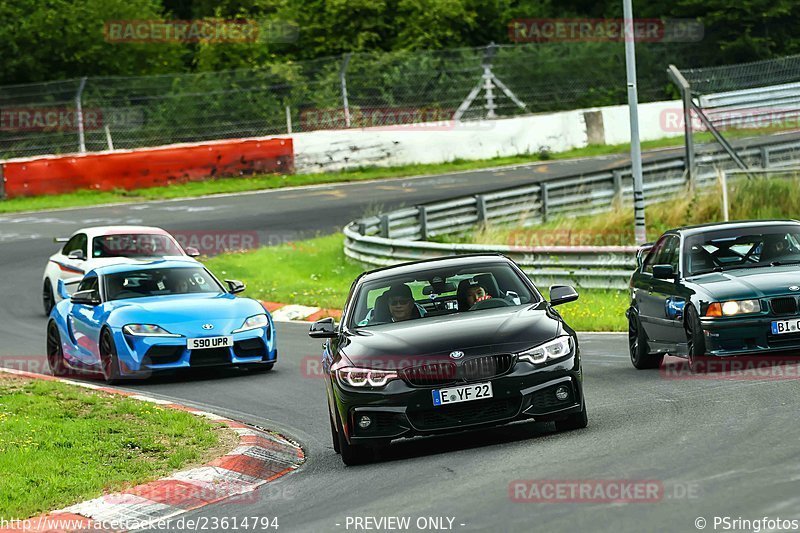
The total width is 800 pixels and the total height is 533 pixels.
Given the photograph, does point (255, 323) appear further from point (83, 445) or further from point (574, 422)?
point (574, 422)

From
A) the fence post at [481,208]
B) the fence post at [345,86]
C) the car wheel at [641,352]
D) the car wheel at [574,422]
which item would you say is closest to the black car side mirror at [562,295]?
the car wheel at [574,422]

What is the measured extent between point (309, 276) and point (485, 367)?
17.4 metres

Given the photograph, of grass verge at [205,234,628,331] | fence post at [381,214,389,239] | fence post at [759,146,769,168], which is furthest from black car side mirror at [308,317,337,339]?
A: fence post at [759,146,769,168]

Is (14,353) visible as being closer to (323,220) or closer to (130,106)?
(323,220)

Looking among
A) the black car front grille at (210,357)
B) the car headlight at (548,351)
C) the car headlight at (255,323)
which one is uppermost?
the car headlight at (548,351)

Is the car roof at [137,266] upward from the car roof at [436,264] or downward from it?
downward

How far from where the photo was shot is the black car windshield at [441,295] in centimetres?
1084

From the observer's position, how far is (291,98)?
39250 millimetres

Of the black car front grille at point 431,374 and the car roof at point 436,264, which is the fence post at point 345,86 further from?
the black car front grille at point 431,374

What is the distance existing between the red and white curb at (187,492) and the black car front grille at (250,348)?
449cm

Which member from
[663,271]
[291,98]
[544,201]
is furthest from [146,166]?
[663,271]

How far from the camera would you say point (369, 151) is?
3975 cm

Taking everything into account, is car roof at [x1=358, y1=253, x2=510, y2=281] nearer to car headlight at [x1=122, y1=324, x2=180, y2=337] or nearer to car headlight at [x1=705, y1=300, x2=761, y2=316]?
car headlight at [x1=705, y1=300, x2=761, y2=316]

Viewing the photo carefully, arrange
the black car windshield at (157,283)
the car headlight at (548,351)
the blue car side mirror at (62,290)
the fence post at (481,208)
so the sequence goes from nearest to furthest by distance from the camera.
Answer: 1. the car headlight at (548,351)
2. the black car windshield at (157,283)
3. the blue car side mirror at (62,290)
4. the fence post at (481,208)
